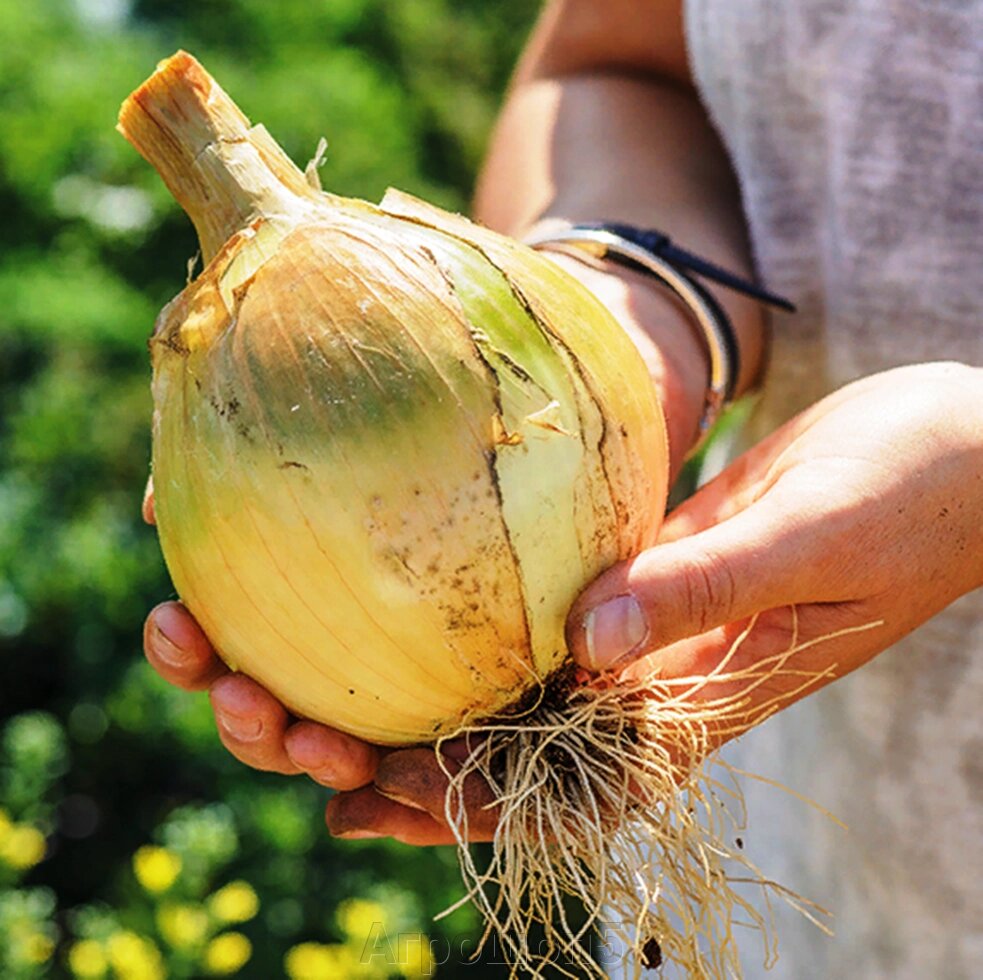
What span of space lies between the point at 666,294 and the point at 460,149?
2272mm

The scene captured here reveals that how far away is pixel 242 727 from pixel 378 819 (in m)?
0.14

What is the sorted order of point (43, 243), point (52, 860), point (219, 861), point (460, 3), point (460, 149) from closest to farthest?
point (219, 861) < point (52, 860) < point (43, 243) < point (460, 149) < point (460, 3)

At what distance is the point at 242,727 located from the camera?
0.99 m

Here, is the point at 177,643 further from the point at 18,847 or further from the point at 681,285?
the point at 18,847

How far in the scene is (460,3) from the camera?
4008mm

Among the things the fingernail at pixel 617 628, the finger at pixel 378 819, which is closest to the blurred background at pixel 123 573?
the finger at pixel 378 819

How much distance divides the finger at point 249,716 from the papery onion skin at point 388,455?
0.5 inches

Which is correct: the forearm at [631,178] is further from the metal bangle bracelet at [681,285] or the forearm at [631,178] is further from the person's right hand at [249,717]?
the person's right hand at [249,717]

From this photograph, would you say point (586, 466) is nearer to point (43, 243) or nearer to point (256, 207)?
point (256, 207)

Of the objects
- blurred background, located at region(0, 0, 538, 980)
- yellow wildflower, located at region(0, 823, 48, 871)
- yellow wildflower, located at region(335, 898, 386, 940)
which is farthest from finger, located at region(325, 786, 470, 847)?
yellow wildflower, located at region(0, 823, 48, 871)

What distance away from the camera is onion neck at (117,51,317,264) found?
3.29 feet

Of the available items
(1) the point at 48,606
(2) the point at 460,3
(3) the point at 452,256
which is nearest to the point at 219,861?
(1) the point at 48,606

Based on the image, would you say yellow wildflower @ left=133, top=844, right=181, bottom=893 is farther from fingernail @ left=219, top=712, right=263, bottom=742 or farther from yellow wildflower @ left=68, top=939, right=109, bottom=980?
fingernail @ left=219, top=712, right=263, bottom=742

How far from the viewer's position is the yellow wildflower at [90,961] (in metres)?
1.67
